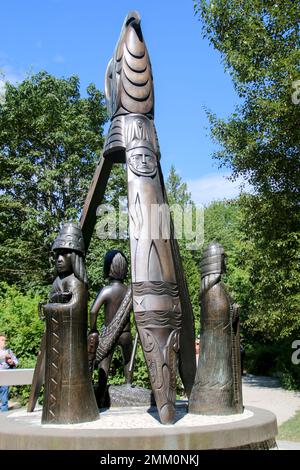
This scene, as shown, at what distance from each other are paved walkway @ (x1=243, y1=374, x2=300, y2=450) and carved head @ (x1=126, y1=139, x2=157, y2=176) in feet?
24.0

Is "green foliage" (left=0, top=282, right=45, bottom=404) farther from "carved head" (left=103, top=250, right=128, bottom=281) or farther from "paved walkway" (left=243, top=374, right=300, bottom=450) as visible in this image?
"carved head" (left=103, top=250, right=128, bottom=281)

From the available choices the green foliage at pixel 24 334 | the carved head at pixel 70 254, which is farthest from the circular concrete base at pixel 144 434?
the green foliage at pixel 24 334

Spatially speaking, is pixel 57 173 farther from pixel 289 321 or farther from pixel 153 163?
pixel 153 163

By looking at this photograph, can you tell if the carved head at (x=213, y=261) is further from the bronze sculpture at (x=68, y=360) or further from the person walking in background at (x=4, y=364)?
the person walking in background at (x=4, y=364)

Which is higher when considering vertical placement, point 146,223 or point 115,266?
point 146,223

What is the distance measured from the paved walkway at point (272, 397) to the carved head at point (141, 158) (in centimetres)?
731

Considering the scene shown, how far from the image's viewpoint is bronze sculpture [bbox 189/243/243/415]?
259 inches

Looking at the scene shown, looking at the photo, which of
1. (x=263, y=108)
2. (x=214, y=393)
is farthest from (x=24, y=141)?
(x=214, y=393)

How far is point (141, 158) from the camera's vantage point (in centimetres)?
711

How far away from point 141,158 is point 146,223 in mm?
935

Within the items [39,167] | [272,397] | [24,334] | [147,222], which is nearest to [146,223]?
[147,222]

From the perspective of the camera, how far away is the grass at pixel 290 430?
1002cm

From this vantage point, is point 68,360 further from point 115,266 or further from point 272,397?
point 272,397

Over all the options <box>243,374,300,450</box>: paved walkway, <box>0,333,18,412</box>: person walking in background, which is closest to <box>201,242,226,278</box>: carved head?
<box>0,333,18,412</box>: person walking in background
